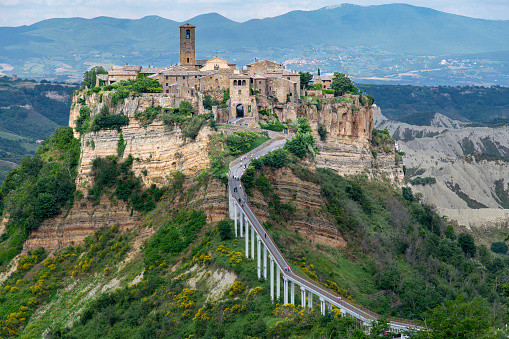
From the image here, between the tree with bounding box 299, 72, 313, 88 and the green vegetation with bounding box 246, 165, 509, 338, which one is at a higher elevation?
the tree with bounding box 299, 72, 313, 88

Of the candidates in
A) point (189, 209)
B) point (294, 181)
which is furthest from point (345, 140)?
point (189, 209)

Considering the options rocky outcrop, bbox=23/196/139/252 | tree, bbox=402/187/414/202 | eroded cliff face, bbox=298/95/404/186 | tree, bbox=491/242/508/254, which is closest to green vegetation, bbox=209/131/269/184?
rocky outcrop, bbox=23/196/139/252

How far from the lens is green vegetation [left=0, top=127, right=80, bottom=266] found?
7250 centimetres

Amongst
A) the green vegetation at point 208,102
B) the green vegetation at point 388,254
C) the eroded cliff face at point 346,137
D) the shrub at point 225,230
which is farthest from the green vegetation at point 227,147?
the eroded cliff face at point 346,137

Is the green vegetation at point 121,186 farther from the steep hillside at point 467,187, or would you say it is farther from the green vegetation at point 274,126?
the steep hillside at point 467,187

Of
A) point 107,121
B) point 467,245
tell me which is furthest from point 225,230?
point 467,245

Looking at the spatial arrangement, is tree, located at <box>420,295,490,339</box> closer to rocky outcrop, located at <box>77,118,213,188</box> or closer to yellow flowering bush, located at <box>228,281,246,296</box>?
yellow flowering bush, located at <box>228,281,246,296</box>

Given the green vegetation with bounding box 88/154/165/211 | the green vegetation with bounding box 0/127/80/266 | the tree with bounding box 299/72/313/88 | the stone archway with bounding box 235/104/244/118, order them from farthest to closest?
the tree with bounding box 299/72/313/88, the stone archway with bounding box 235/104/244/118, the green vegetation with bounding box 0/127/80/266, the green vegetation with bounding box 88/154/165/211

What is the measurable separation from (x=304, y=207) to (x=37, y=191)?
2635 cm

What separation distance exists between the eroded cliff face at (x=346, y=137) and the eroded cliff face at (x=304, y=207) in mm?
14287

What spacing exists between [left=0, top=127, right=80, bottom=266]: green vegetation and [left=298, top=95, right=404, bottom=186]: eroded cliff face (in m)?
24.0

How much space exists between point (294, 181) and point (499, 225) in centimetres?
4775

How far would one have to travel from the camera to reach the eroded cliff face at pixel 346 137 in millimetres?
81500

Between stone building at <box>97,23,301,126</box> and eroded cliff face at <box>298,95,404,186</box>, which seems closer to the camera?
stone building at <box>97,23,301,126</box>
